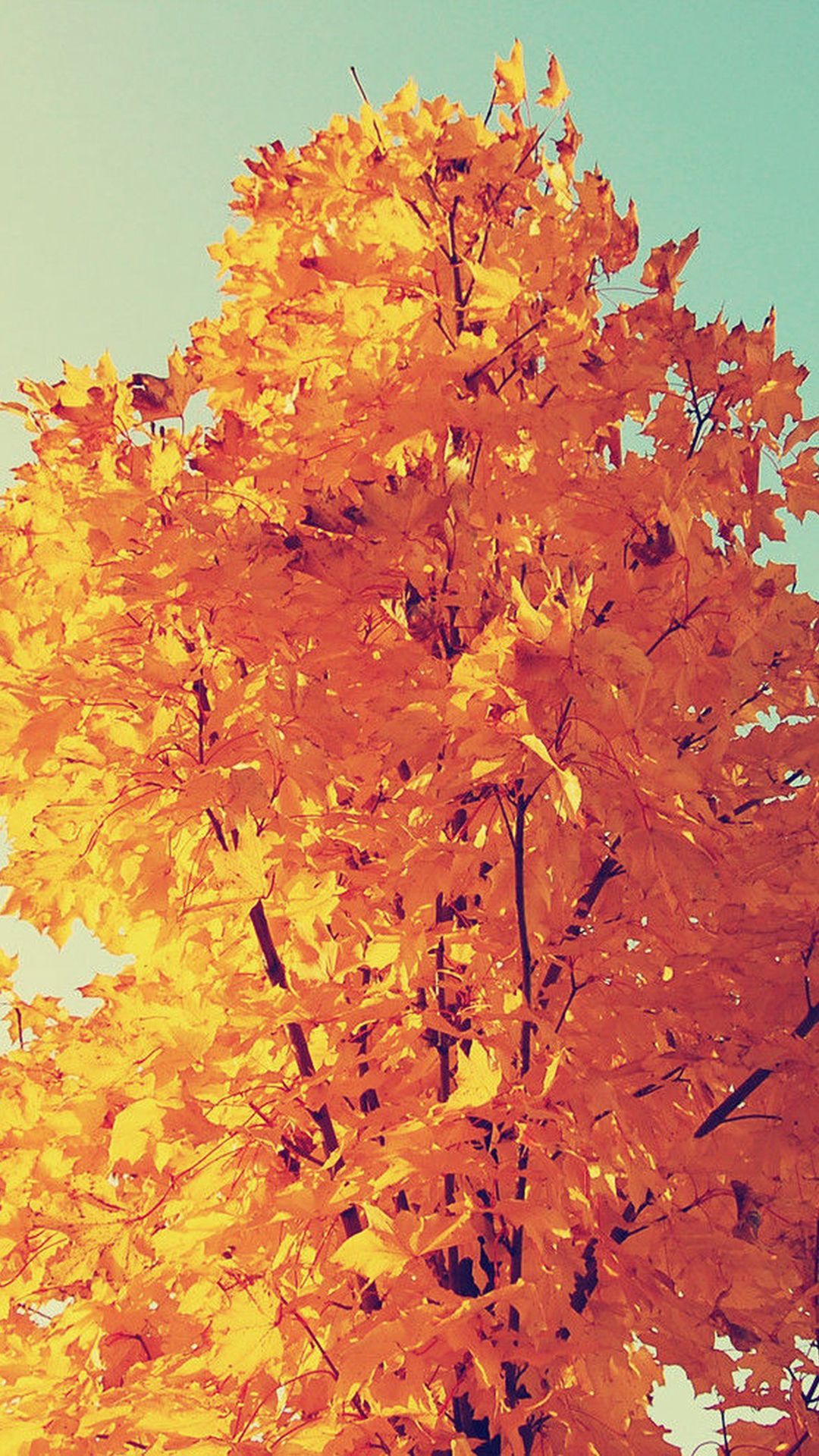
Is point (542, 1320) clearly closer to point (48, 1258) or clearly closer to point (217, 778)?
point (217, 778)

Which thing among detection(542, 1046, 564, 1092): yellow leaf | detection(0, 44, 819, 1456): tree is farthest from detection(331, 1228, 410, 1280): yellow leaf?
detection(542, 1046, 564, 1092): yellow leaf

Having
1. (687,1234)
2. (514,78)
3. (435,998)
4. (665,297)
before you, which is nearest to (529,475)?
(665,297)

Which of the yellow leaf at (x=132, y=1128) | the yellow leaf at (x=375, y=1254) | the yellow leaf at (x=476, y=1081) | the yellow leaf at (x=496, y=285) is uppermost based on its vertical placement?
the yellow leaf at (x=496, y=285)

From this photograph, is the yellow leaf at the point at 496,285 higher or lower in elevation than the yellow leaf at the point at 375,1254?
higher

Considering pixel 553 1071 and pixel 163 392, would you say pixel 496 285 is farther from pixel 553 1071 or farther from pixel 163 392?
pixel 553 1071

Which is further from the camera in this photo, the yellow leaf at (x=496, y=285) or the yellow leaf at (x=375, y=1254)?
the yellow leaf at (x=496, y=285)

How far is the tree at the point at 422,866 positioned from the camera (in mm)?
1950

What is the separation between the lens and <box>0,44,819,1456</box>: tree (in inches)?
76.8

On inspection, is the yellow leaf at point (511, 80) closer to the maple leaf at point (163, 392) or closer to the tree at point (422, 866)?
the tree at point (422, 866)

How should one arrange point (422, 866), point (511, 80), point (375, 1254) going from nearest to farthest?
point (375, 1254) < point (422, 866) < point (511, 80)

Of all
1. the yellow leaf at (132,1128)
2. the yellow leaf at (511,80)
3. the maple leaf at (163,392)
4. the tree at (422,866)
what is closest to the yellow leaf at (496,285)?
the tree at (422,866)

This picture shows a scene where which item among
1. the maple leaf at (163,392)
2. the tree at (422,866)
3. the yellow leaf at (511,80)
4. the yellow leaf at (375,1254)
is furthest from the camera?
the yellow leaf at (511,80)

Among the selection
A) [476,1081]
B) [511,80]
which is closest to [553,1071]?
[476,1081]

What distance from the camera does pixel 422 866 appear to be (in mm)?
2016
